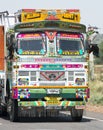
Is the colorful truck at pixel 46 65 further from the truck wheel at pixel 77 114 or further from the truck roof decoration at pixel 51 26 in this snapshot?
the truck wheel at pixel 77 114

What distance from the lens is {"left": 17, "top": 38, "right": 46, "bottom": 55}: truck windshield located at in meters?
20.8

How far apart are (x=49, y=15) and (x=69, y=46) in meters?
1.32

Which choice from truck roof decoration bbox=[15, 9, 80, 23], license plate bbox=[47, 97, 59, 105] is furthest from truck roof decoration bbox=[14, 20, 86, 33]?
license plate bbox=[47, 97, 59, 105]

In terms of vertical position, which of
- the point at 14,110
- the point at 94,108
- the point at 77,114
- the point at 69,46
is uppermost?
the point at 69,46

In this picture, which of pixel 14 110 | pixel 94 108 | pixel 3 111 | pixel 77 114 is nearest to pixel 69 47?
pixel 77 114

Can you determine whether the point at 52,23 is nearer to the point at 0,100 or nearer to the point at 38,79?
the point at 38,79

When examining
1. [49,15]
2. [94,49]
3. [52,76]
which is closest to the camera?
[52,76]

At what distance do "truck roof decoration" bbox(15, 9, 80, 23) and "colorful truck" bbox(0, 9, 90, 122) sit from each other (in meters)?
0.03

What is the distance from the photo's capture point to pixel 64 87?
2100 cm

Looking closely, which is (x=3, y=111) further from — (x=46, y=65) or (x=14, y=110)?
(x=46, y=65)

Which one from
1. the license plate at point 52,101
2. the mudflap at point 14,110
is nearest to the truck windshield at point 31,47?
the license plate at point 52,101

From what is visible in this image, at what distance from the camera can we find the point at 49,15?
21422 millimetres

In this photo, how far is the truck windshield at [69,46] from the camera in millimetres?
→ 21078

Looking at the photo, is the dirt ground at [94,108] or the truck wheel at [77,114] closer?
the truck wheel at [77,114]
